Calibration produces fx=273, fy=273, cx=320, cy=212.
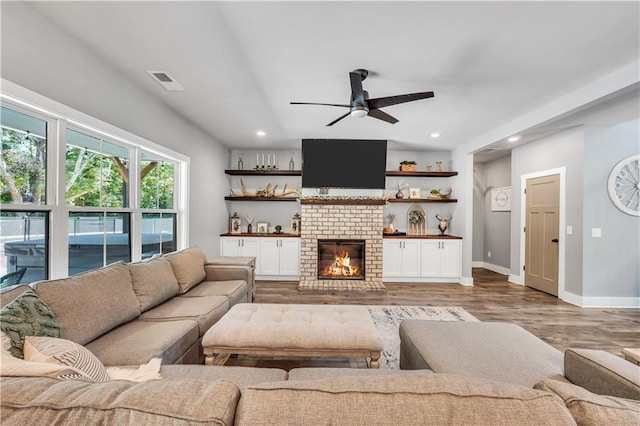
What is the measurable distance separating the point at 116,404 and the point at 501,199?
697 cm

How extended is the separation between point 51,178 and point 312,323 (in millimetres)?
2183

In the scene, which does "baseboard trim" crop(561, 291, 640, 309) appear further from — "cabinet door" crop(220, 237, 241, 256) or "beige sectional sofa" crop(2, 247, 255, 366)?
"cabinet door" crop(220, 237, 241, 256)

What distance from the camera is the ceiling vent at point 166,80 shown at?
2553 mm

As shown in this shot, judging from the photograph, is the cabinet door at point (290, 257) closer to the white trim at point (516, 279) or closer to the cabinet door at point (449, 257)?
the cabinet door at point (449, 257)

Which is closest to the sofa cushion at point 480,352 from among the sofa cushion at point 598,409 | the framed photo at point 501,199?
the sofa cushion at point 598,409

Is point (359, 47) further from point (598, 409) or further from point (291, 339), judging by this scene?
point (598, 409)

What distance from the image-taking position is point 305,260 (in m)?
4.88

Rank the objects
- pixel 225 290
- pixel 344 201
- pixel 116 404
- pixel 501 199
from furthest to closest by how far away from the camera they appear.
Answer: pixel 501 199, pixel 344 201, pixel 225 290, pixel 116 404

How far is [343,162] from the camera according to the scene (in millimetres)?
4941

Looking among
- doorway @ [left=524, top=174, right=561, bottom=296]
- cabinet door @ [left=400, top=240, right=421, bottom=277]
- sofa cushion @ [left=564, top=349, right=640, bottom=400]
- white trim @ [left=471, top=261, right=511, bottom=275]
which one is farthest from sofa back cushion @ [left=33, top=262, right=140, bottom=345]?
white trim @ [left=471, top=261, right=511, bottom=275]

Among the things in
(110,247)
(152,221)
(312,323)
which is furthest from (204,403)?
(152,221)

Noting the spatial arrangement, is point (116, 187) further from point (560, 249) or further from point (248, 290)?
point (560, 249)

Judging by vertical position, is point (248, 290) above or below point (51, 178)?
below

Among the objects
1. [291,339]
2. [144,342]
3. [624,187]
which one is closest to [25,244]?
[144,342]
